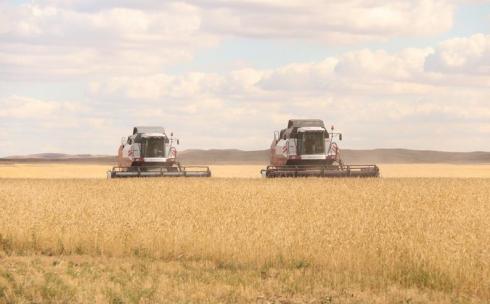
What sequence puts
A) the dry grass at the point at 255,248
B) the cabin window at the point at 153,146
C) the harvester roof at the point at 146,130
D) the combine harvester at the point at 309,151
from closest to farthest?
the dry grass at the point at 255,248 < the combine harvester at the point at 309,151 < the cabin window at the point at 153,146 < the harvester roof at the point at 146,130

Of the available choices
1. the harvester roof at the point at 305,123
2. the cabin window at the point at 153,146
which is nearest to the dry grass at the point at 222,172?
the cabin window at the point at 153,146

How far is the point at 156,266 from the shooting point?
1383cm

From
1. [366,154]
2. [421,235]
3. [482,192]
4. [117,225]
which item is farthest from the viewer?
[366,154]

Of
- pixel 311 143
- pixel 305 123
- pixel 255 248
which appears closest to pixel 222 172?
pixel 305 123

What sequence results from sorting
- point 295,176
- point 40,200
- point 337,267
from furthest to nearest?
point 295,176 → point 40,200 → point 337,267

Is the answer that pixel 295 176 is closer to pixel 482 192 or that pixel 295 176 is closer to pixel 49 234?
pixel 482 192

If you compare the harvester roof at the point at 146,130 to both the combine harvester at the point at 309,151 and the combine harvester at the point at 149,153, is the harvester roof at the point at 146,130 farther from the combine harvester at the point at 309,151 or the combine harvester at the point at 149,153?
the combine harvester at the point at 309,151

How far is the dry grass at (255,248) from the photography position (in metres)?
11.7

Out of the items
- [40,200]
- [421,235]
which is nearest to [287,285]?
[421,235]

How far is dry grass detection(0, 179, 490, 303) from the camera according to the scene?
1169 cm

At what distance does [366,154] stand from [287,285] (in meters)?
179

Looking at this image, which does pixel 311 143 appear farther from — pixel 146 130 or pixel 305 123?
pixel 146 130

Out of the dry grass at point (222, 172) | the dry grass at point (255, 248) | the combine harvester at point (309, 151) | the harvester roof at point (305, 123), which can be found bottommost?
the dry grass at point (255, 248)

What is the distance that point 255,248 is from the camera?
48.2 feet
